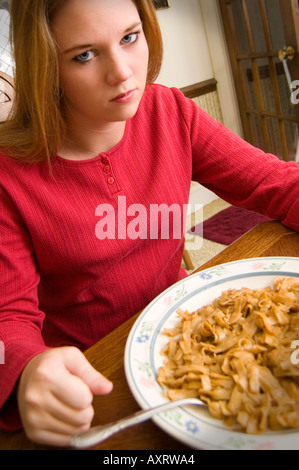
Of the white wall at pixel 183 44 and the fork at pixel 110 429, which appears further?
the white wall at pixel 183 44

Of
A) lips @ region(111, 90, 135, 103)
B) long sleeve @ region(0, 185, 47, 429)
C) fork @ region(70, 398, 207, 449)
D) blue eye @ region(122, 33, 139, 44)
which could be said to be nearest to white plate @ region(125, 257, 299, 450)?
fork @ region(70, 398, 207, 449)

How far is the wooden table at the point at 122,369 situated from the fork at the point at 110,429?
0.04 metres

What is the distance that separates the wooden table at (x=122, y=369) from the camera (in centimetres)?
53

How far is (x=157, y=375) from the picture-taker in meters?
0.60

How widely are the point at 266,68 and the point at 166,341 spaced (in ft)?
9.47

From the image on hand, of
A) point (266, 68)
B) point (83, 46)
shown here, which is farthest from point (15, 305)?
point (266, 68)

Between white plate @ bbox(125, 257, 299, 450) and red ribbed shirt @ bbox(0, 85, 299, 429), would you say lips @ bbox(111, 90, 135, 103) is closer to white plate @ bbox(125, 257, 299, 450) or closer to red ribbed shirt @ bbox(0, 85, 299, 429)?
red ribbed shirt @ bbox(0, 85, 299, 429)

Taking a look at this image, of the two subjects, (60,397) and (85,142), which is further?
(85,142)

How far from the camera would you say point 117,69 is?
77cm

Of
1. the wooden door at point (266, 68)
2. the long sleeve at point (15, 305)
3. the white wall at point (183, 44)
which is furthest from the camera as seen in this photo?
the white wall at point (183, 44)

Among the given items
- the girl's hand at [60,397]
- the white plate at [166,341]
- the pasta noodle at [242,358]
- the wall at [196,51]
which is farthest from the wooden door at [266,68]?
the girl's hand at [60,397]

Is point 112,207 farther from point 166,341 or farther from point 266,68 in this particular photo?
point 266,68

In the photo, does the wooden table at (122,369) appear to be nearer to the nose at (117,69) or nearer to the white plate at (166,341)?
the white plate at (166,341)
